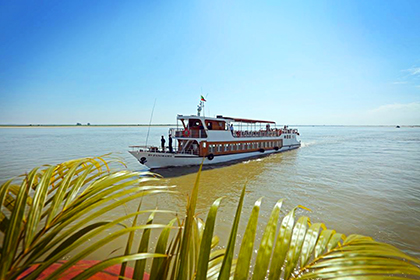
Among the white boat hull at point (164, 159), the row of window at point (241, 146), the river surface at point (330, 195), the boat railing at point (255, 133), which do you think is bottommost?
the river surface at point (330, 195)

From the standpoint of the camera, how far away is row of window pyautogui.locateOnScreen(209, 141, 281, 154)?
21.0 meters

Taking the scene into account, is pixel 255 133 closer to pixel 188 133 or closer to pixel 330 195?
pixel 188 133

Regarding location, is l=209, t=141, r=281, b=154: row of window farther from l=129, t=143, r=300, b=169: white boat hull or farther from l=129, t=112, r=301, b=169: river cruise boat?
l=129, t=143, r=300, b=169: white boat hull

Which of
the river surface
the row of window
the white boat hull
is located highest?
the row of window

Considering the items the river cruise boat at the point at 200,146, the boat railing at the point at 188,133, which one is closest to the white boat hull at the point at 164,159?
the river cruise boat at the point at 200,146

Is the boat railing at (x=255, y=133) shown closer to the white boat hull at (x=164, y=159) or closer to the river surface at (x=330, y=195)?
the white boat hull at (x=164, y=159)

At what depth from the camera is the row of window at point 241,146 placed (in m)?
21.0

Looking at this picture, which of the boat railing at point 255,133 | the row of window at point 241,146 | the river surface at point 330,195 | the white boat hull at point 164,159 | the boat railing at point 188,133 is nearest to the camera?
the river surface at point 330,195

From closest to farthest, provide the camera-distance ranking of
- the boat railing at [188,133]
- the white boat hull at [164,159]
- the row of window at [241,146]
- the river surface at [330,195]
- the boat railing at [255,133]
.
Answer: the river surface at [330,195], the white boat hull at [164,159], the boat railing at [188,133], the row of window at [241,146], the boat railing at [255,133]

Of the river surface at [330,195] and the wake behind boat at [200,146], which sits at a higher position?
the wake behind boat at [200,146]

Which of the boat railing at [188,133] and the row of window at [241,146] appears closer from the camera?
the boat railing at [188,133]

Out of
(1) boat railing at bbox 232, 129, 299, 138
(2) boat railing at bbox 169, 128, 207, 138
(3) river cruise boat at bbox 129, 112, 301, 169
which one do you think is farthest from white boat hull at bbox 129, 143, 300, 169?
(1) boat railing at bbox 232, 129, 299, 138

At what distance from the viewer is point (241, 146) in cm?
2480

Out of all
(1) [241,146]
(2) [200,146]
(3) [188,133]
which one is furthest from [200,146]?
(1) [241,146]
